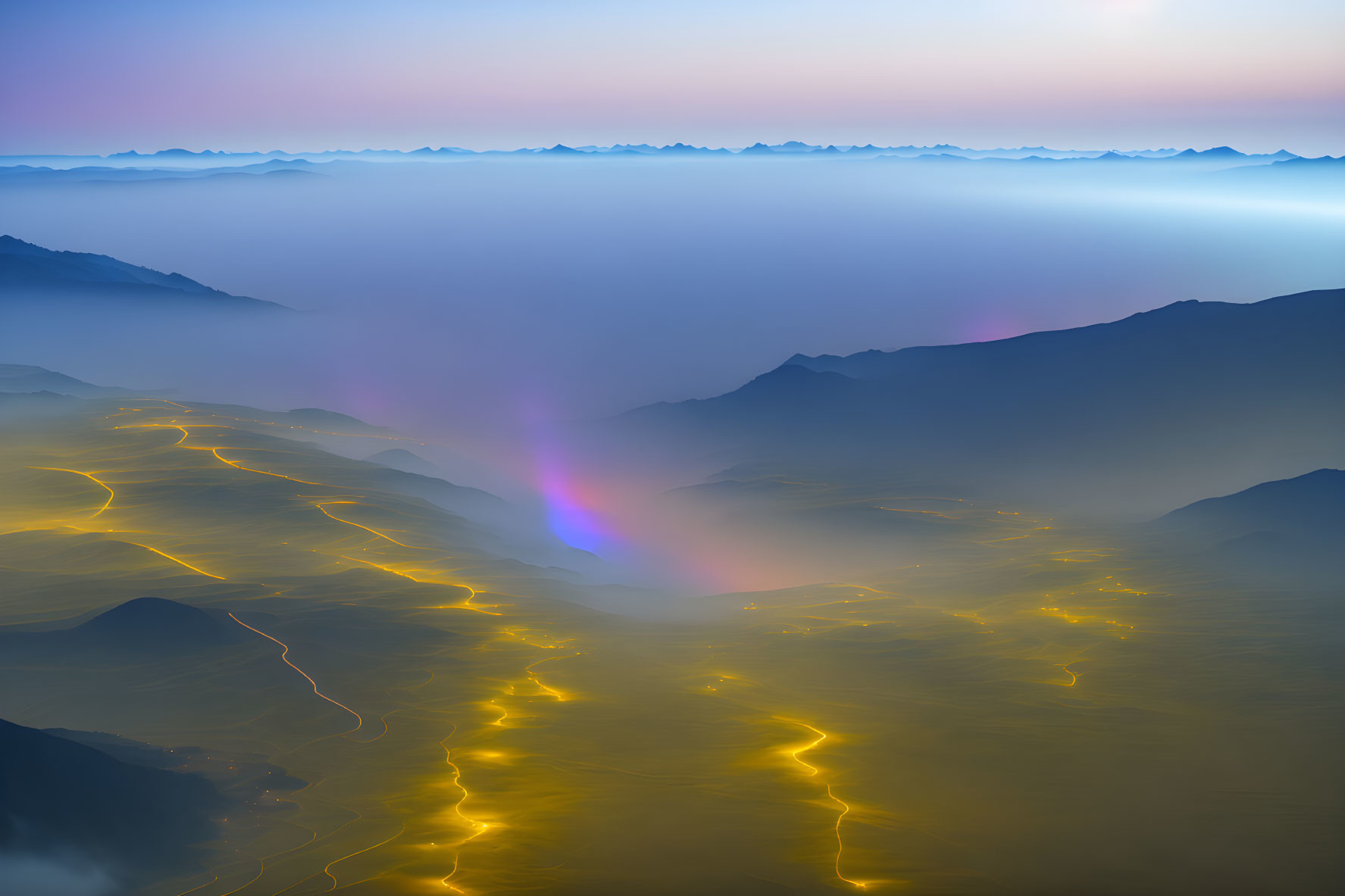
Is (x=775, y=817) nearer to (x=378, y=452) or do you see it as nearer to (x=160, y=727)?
(x=160, y=727)

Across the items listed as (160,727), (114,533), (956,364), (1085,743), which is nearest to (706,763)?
(1085,743)

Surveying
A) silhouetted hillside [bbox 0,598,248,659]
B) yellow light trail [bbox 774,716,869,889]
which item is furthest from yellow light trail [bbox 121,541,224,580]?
yellow light trail [bbox 774,716,869,889]

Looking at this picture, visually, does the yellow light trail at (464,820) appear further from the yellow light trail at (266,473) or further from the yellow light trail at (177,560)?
the yellow light trail at (266,473)

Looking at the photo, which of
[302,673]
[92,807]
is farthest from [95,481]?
[92,807]

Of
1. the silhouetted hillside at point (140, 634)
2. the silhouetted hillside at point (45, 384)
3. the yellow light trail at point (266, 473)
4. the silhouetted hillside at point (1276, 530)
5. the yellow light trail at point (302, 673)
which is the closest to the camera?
the yellow light trail at point (302, 673)

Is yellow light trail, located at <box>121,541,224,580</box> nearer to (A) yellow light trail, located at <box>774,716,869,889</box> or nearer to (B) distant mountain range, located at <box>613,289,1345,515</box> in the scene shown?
(A) yellow light trail, located at <box>774,716,869,889</box>

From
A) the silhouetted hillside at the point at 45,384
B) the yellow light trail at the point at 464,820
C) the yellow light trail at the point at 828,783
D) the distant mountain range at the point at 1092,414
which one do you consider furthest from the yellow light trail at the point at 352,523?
the distant mountain range at the point at 1092,414
